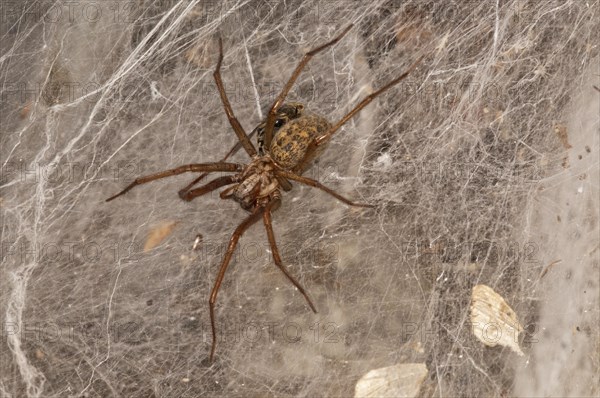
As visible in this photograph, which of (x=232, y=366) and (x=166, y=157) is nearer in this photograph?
(x=232, y=366)

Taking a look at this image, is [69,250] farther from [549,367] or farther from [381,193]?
[549,367]

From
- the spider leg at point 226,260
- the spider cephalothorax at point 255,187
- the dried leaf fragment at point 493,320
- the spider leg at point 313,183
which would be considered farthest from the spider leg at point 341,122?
the dried leaf fragment at point 493,320

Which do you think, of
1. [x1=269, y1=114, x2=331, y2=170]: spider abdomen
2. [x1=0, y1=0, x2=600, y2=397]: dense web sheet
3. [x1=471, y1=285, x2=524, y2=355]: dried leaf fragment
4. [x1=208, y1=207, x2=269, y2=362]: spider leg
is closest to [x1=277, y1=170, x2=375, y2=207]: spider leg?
[x1=269, y1=114, x2=331, y2=170]: spider abdomen

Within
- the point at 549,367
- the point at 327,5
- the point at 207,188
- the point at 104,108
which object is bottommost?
the point at 549,367

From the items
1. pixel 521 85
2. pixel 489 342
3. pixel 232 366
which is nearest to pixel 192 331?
pixel 232 366

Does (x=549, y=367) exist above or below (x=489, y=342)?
below

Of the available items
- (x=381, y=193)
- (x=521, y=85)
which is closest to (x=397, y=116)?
(x=381, y=193)

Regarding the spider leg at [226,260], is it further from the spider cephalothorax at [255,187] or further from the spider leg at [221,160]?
the spider leg at [221,160]
